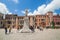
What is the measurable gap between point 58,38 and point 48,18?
90 centimetres

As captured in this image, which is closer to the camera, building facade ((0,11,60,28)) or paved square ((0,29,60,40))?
paved square ((0,29,60,40))

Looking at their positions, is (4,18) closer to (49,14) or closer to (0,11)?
(0,11)

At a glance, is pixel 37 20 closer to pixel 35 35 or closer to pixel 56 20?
pixel 35 35

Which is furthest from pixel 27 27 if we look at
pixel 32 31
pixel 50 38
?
pixel 50 38

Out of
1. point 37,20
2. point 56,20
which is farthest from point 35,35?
point 56,20

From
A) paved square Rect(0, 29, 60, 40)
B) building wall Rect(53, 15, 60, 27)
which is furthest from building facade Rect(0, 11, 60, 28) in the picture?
paved square Rect(0, 29, 60, 40)

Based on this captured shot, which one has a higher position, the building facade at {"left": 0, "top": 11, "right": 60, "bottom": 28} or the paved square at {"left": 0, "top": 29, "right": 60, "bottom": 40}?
the building facade at {"left": 0, "top": 11, "right": 60, "bottom": 28}

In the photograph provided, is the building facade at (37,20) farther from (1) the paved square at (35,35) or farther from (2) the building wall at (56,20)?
(1) the paved square at (35,35)

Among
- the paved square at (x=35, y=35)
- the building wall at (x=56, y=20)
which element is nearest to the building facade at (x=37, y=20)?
the building wall at (x=56, y=20)

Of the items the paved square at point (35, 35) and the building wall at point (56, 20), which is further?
the building wall at point (56, 20)

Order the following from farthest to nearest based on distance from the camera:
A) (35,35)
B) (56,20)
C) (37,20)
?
(37,20), (35,35), (56,20)

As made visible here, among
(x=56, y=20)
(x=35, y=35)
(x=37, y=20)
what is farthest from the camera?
(x=37, y=20)

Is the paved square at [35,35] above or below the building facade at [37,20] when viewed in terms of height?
below

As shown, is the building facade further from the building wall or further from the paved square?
the paved square
